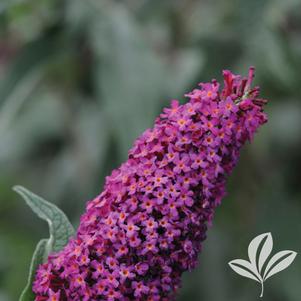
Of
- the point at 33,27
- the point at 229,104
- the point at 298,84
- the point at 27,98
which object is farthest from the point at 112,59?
the point at 229,104

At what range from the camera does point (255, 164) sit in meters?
3.57

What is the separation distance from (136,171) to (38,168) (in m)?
2.42

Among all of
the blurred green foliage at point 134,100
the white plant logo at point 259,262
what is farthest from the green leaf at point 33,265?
the blurred green foliage at point 134,100

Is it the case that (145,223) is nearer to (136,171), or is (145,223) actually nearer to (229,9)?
(136,171)

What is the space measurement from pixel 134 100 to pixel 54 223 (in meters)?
1.31

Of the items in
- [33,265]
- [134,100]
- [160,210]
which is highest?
[134,100]

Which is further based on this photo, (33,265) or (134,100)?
(134,100)

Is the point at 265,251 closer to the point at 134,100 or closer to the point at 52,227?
the point at 52,227

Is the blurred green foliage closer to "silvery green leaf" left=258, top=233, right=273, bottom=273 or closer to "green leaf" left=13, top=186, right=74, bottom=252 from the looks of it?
"green leaf" left=13, top=186, right=74, bottom=252

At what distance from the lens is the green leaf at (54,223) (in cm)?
160

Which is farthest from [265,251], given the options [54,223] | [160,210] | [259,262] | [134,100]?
[134,100]

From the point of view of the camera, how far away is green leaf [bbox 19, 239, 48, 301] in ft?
4.95

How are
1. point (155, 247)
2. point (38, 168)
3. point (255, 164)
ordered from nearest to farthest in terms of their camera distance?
point (155, 247)
point (255, 164)
point (38, 168)

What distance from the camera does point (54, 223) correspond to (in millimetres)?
1605
